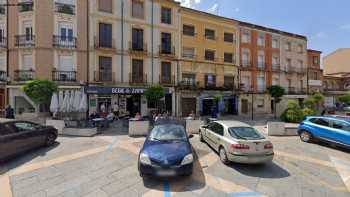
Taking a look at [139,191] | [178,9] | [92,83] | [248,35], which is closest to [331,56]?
[248,35]

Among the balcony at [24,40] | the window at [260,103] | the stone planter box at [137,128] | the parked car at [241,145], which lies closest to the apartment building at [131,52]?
the balcony at [24,40]

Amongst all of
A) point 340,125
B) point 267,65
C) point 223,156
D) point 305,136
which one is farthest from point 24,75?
point 267,65

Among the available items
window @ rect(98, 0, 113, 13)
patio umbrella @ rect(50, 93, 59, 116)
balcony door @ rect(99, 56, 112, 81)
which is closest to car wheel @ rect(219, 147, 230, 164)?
patio umbrella @ rect(50, 93, 59, 116)

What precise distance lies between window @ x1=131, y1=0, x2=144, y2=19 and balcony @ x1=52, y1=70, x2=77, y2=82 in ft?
26.3

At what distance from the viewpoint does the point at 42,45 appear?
57.1 ft

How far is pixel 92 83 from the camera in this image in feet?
61.1

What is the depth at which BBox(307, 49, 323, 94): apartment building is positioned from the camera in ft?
112

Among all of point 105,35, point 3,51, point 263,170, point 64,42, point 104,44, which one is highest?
point 105,35

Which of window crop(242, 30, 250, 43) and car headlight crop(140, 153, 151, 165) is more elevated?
window crop(242, 30, 250, 43)

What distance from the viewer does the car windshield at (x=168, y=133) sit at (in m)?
6.90

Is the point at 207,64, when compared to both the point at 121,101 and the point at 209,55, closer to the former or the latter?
the point at 209,55

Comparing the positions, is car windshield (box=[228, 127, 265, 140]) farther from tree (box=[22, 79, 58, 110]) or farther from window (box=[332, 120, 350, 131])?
tree (box=[22, 79, 58, 110])

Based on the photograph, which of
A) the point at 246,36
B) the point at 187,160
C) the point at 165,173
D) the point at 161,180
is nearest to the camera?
the point at 165,173

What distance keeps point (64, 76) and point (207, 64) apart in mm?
15071
